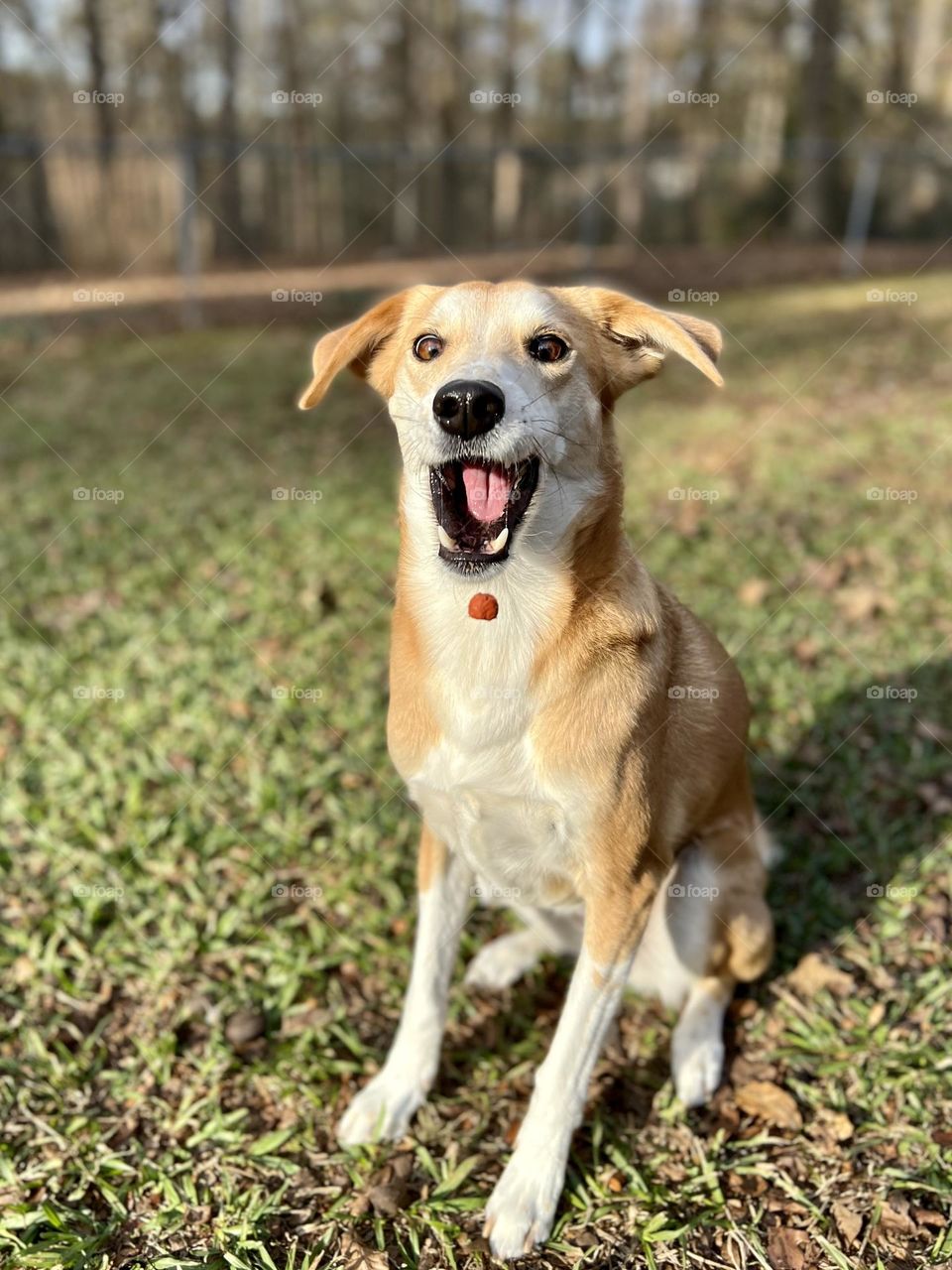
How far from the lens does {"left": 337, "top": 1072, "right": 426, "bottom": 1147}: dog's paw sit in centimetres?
282

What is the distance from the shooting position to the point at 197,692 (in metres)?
4.75

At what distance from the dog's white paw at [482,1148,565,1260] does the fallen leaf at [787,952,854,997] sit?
3.90 ft

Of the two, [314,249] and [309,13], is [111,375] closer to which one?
[314,249]

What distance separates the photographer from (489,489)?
7.45 feet
